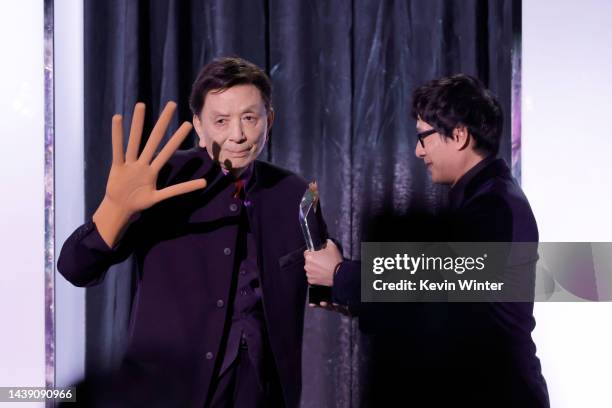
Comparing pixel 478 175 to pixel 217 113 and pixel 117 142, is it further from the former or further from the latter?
pixel 117 142

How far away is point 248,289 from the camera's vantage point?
1.45 m

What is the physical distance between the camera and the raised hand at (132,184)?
4.50 feet

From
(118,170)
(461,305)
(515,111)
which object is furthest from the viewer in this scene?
(515,111)

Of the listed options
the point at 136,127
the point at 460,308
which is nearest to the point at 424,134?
the point at 460,308

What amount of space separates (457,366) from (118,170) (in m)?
1.08

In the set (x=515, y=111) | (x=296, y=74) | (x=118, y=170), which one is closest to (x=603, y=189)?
(x=515, y=111)

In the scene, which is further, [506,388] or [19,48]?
[19,48]

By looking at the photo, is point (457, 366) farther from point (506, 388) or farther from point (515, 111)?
point (515, 111)

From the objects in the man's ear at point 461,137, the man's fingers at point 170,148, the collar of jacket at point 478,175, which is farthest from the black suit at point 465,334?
the man's fingers at point 170,148

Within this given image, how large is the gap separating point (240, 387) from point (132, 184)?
50cm

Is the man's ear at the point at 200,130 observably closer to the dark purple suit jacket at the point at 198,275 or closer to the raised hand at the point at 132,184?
the dark purple suit jacket at the point at 198,275

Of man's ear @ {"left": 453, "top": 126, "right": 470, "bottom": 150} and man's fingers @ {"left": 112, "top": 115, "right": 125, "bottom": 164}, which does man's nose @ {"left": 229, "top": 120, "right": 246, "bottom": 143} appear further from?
man's ear @ {"left": 453, "top": 126, "right": 470, "bottom": 150}

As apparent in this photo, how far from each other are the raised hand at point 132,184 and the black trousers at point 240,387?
37cm

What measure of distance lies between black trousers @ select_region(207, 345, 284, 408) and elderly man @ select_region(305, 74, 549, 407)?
29 cm
